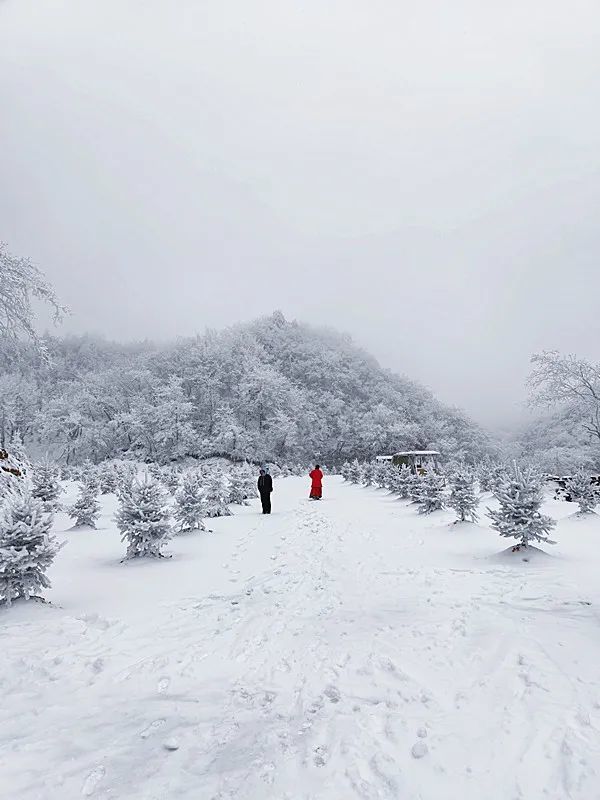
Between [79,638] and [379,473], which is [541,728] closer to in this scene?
[79,638]

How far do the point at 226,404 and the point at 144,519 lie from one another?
182 feet

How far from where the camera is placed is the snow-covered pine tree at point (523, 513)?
24.7 ft

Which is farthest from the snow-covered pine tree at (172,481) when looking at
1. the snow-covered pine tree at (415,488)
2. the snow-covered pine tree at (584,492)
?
the snow-covered pine tree at (584,492)

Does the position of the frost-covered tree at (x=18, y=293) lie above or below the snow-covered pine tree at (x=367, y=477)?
above

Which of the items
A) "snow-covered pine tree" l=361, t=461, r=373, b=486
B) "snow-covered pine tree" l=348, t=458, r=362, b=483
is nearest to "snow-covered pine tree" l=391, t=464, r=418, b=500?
"snow-covered pine tree" l=361, t=461, r=373, b=486

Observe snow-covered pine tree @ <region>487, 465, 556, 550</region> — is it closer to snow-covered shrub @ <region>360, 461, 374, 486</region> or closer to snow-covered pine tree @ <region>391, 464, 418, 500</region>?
snow-covered pine tree @ <region>391, 464, 418, 500</region>

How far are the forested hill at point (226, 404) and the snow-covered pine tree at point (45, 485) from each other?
36.4 metres

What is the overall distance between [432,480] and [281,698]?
1208 centimetres

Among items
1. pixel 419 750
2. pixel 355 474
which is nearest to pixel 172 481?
pixel 355 474

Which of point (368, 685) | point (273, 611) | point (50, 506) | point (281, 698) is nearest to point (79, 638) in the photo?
point (273, 611)

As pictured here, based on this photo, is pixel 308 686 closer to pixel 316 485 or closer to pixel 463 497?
pixel 463 497

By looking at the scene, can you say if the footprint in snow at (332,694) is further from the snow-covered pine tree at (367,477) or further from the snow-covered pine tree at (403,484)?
the snow-covered pine tree at (367,477)

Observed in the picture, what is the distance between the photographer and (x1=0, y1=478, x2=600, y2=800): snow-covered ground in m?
2.35

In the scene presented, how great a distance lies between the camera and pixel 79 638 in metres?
4.32
